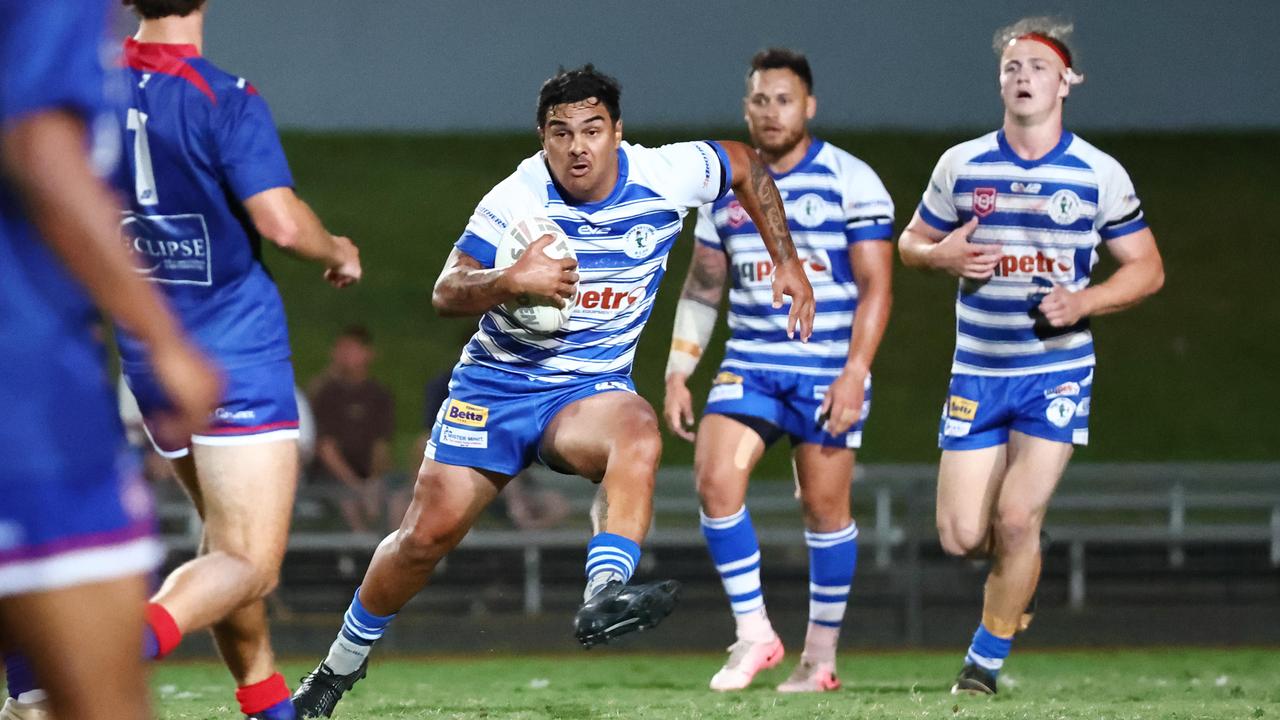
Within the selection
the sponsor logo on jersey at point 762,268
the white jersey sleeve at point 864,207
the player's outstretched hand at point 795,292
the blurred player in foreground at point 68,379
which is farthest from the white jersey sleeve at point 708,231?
the blurred player in foreground at point 68,379

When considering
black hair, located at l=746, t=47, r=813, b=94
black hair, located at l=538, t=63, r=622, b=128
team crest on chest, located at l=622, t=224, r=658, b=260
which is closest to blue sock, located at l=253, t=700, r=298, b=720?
team crest on chest, located at l=622, t=224, r=658, b=260

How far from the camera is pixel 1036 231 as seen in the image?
21.1 feet

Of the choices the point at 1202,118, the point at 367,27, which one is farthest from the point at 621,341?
the point at 1202,118

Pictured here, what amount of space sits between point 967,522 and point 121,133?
367 cm

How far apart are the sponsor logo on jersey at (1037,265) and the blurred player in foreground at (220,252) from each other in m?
3.11

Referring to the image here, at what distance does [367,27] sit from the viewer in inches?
927

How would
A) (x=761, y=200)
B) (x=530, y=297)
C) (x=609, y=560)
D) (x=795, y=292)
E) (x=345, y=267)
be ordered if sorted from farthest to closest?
Answer: (x=761, y=200) < (x=795, y=292) < (x=530, y=297) < (x=609, y=560) < (x=345, y=267)

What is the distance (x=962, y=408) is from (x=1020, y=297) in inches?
19.3

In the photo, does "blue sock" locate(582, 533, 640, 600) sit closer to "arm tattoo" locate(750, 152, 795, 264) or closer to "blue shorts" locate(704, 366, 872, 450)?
"arm tattoo" locate(750, 152, 795, 264)

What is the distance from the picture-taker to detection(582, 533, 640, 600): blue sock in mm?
4527

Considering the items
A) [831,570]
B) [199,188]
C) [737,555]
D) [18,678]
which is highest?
[199,188]

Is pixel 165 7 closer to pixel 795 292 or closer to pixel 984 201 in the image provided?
pixel 795 292

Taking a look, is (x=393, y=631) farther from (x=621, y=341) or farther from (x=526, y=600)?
(x=621, y=341)

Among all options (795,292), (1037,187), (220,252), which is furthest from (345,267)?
(1037,187)
